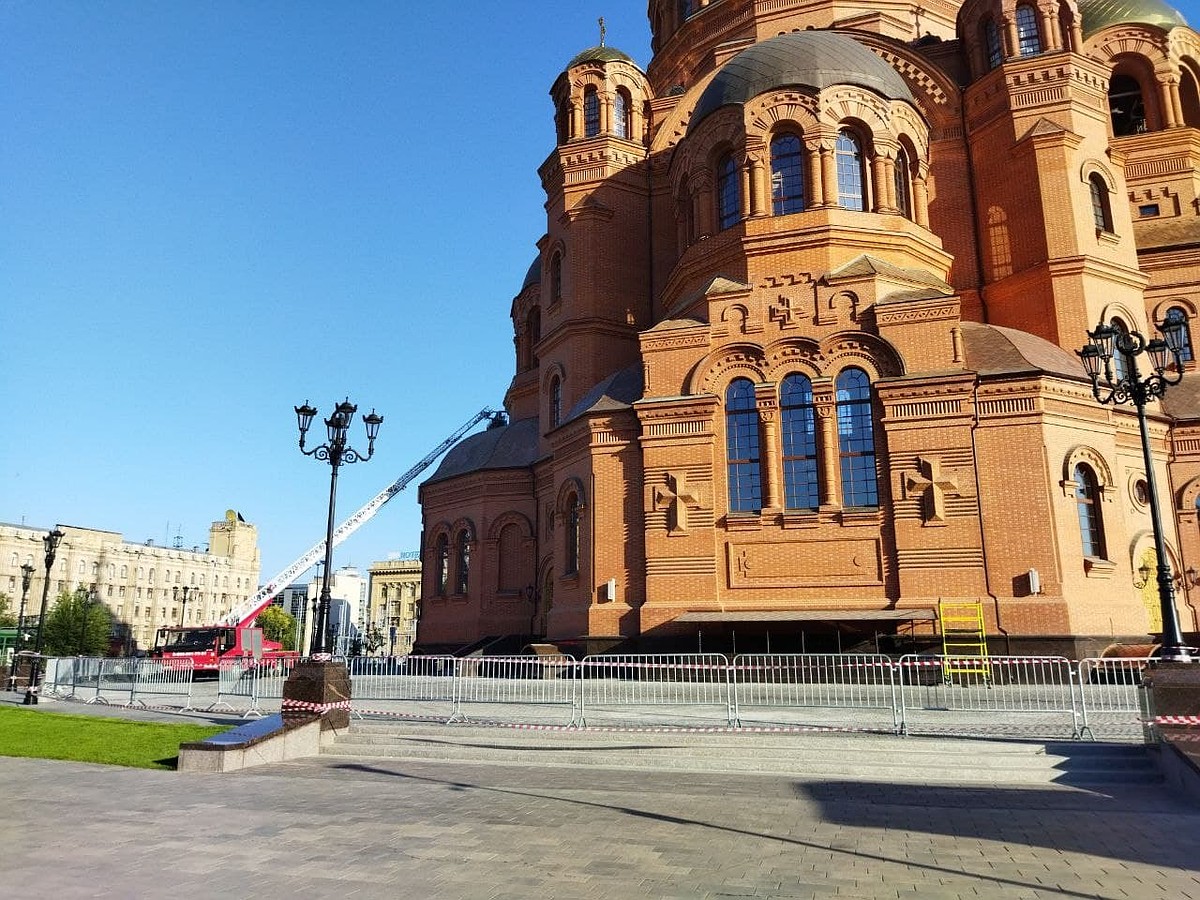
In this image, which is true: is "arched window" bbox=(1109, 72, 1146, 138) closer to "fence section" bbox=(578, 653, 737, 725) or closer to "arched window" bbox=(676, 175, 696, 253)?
"arched window" bbox=(676, 175, 696, 253)

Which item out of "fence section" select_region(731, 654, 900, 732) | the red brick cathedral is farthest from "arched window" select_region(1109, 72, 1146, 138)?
"fence section" select_region(731, 654, 900, 732)

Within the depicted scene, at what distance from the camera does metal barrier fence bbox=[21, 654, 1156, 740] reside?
41.7 ft

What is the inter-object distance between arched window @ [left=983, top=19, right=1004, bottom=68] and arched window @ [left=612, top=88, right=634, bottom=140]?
35.8 ft

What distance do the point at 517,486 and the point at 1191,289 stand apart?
2066 centimetres

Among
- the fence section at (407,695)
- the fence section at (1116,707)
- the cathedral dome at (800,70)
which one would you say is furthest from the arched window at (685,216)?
the fence section at (1116,707)

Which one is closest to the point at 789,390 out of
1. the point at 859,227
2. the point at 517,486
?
the point at 859,227

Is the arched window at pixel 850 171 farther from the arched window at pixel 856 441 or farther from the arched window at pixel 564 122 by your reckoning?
the arched window at pixel 564 122

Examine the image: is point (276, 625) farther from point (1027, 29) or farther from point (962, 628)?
point (1027, 29)

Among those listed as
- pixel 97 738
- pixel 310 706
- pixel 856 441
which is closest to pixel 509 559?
pixel 856 441

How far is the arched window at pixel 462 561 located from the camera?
29.2m

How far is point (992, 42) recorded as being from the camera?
25.5 meters

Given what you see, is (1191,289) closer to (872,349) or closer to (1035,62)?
(1035,62)

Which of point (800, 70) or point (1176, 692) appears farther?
point (800, 70)

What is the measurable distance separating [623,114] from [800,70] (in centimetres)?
829
